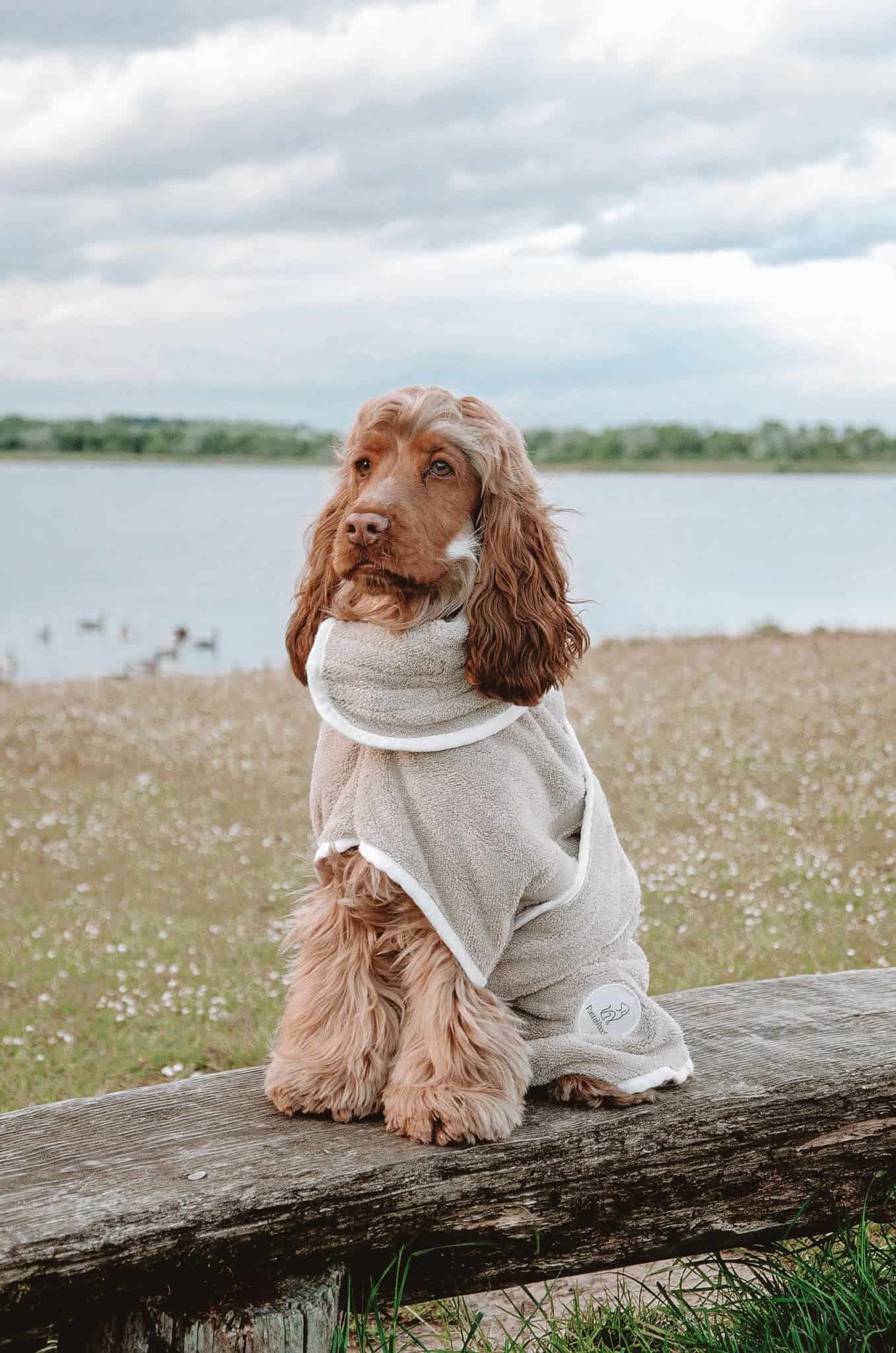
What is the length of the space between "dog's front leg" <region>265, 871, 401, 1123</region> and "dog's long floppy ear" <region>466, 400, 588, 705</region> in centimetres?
66

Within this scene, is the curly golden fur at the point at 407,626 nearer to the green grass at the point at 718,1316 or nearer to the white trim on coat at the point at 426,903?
the white trim on coat at the point at 426,903

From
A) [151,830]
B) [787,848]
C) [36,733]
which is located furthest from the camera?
[36,733]

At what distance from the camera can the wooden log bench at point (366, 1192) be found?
2854 mm

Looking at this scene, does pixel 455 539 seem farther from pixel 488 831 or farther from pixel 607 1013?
pixel 607 1013

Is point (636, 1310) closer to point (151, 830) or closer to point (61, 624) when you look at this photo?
point (151, 830)

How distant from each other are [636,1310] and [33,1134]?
1635 mm

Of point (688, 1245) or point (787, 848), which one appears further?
point (787, 848)

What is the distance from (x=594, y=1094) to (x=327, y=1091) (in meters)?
0.68

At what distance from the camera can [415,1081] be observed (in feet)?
10.6

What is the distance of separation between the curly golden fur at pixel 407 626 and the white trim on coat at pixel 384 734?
0.27ft

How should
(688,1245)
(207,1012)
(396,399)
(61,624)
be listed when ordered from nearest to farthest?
(396,399) < (688,1245) < (207,1012) < (61,624)

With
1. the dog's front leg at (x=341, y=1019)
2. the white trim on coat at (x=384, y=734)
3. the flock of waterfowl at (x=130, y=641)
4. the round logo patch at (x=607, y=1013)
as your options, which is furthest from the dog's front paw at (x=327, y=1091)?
the flock of waterfowl at (x=130, y=641)

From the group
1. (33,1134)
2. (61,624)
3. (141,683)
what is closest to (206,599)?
(61,624)

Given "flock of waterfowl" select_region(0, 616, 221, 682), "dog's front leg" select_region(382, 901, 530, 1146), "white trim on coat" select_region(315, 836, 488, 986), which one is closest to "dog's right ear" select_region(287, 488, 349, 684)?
"white trim on coat" select_region(315, 836, 488, 986)
